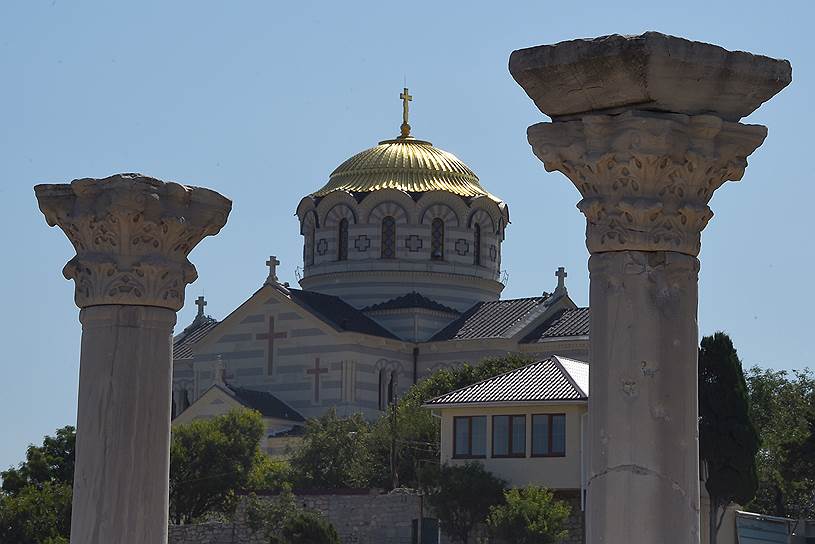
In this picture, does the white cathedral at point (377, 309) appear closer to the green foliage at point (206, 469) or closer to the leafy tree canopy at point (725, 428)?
the green foliage at point (206, 469)

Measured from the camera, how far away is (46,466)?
55438mm

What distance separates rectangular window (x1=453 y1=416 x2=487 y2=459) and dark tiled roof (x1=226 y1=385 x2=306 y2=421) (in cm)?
2186

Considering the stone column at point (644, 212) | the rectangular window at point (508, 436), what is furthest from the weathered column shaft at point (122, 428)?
the rectangular window at point (508, 436)

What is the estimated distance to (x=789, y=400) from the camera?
65312mm

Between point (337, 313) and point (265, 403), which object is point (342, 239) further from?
point (265, 403)

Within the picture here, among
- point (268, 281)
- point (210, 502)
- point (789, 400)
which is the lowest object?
point (210, 502)

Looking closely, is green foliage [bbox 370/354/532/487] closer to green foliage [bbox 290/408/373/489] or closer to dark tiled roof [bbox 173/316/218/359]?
green foliage [bbox 290/408/373/489]

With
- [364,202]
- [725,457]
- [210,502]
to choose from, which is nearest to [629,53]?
[725,457]

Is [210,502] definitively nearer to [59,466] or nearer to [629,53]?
[59,466]

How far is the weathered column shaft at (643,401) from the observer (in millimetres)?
13750

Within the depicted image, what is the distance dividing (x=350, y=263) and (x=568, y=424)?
32.4 metres

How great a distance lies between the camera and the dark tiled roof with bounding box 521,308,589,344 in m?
70.9

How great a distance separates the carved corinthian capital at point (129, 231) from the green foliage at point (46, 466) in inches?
1472

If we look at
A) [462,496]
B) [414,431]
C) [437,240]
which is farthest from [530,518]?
[437,240]
